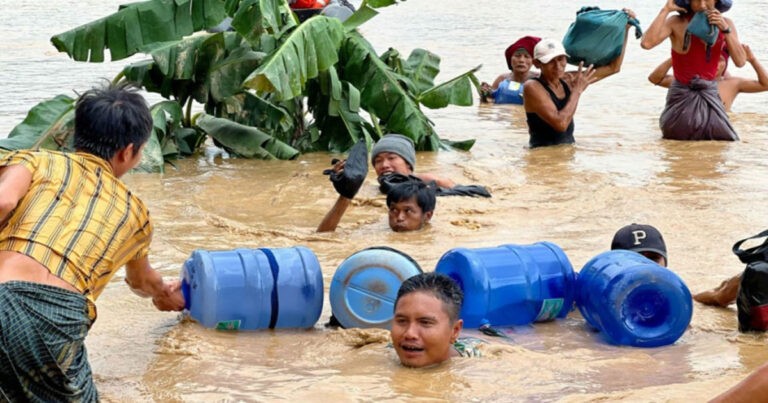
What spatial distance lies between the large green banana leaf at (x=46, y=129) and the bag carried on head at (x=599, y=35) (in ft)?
15.6

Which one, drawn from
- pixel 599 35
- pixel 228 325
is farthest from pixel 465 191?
pixel 228 325

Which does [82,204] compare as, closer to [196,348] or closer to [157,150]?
[196,348]

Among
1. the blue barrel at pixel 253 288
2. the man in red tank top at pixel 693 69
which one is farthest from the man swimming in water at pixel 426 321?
the man in red tank top at pixel 693 69

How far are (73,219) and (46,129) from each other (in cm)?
568

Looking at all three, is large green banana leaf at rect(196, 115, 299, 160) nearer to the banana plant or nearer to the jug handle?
the banana plant

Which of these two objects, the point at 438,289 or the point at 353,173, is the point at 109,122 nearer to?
the point at 438,289

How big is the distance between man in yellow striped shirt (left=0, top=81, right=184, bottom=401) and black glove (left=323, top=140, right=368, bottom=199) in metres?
2.92

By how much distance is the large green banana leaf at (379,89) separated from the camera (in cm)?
1070

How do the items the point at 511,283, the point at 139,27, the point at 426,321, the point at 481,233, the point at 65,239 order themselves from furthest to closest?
the point at 139,27
the point at 481,233
the point at 511,283
the point at 426,321
the point at 65,239

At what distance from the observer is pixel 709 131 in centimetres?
1169

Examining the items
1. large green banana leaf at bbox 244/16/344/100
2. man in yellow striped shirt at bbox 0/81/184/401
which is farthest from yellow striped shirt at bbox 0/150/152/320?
large green banana leaf at bbox 244/16/344/100

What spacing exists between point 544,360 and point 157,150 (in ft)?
17.8

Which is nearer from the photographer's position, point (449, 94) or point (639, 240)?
point (639, 240)

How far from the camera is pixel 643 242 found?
21.0 feet
